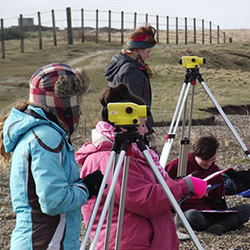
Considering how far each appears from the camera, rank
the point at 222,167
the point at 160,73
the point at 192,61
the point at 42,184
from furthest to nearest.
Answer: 1. the point at 160,73
2. the point at 222,167
3. the point at 192,61
4. the point at 42,184

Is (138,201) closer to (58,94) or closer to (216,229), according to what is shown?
(58,94)

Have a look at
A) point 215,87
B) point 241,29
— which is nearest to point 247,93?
point 215,87

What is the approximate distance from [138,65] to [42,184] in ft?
9.25

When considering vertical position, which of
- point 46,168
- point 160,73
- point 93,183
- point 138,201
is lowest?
point 160,73

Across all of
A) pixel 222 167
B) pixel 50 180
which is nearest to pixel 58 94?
pixel 50 180

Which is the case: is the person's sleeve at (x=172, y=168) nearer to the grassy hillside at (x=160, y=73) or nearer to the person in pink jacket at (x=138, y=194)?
the person in pink jacket at (x=138, y=194)

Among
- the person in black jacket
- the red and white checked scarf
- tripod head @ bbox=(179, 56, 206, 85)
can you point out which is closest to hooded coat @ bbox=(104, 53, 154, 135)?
the person in black jacket

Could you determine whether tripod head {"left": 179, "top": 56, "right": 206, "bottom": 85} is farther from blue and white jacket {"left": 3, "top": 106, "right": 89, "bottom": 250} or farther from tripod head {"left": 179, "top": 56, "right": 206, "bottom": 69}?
blue and white jacket {"left": 3, "top": 106, "right": 89, "bottom": 250}

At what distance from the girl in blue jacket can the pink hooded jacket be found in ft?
1.09

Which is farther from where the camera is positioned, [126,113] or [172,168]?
[172,168]

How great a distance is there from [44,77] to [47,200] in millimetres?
648

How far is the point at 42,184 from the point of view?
241 cm

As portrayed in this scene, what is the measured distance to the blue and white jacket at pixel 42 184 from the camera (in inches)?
95.4

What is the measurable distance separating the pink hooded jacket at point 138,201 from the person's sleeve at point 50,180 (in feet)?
1.80
